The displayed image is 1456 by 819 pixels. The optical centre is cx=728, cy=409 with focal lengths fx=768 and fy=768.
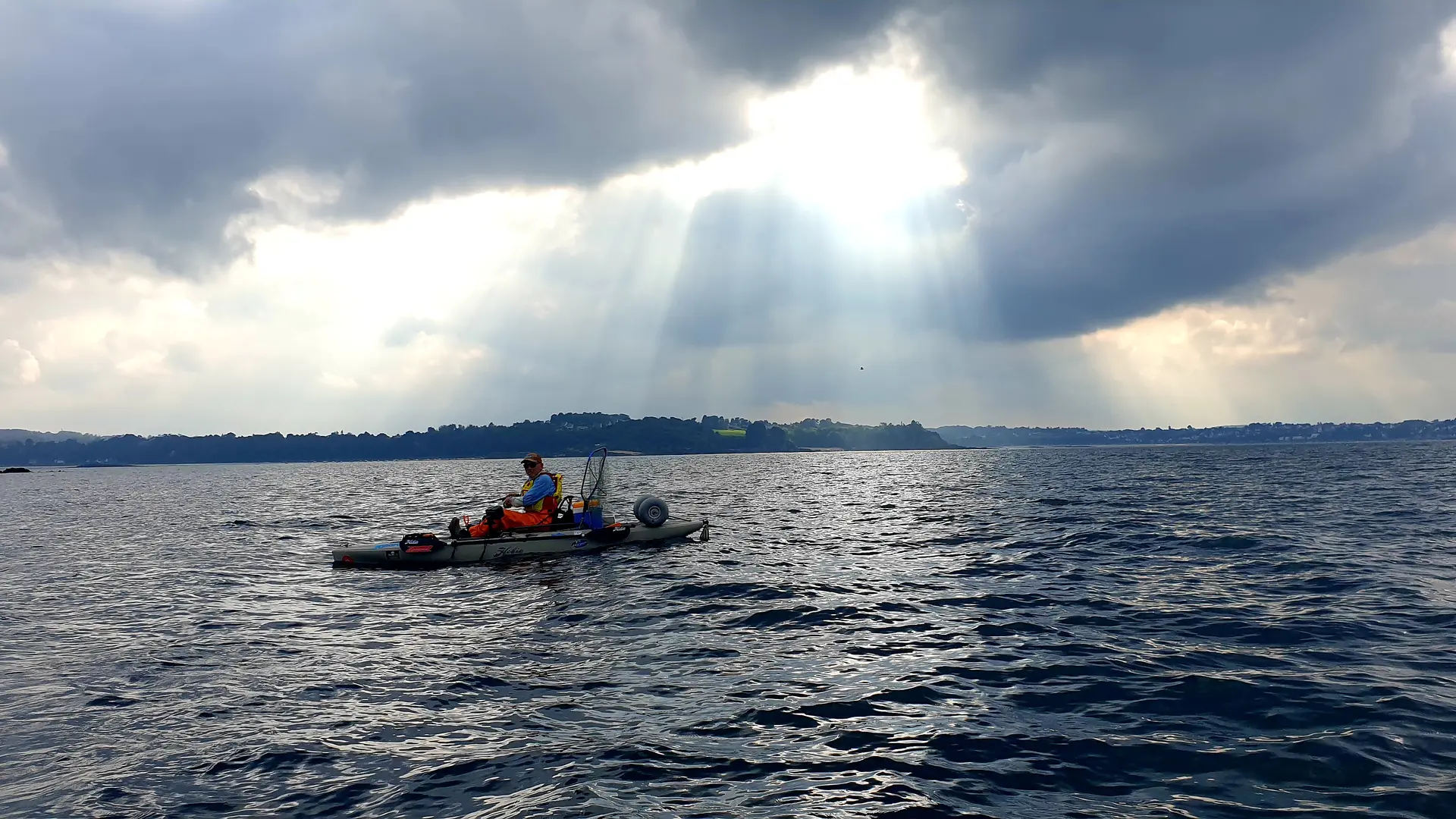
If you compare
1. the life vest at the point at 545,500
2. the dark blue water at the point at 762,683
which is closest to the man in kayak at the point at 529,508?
the life vest at the point at 545,500

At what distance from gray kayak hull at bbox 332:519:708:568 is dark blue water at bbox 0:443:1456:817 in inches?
21.9

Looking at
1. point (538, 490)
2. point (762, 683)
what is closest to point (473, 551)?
point (538, 490)

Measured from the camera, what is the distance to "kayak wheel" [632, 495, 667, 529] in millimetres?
28780

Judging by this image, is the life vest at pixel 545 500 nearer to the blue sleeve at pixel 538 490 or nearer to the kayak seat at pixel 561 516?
the blue sleeve at pixel 538 490

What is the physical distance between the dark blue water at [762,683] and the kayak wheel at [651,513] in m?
2.68

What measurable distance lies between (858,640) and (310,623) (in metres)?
11.9

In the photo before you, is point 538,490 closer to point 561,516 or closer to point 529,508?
point 529,508

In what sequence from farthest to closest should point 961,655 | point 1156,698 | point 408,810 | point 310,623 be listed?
1. point 310,623
2. point 961,655
3. point 1156,698
4. point 408,810

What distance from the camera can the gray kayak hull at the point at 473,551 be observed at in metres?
24.6

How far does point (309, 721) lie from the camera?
410 inches

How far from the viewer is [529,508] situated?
1042 inches

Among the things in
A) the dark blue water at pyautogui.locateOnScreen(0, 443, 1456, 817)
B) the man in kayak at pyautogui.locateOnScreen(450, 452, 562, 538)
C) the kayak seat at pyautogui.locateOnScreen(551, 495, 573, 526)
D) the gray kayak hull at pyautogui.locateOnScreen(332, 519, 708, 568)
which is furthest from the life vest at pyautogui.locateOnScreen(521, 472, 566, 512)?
the dark blue water at pyautogui.locateOnScreen(0, 443, 1456, 817)

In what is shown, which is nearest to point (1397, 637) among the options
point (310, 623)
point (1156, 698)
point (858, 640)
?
point (1156, 698)

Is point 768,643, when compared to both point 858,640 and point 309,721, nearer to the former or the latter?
point 858,640
